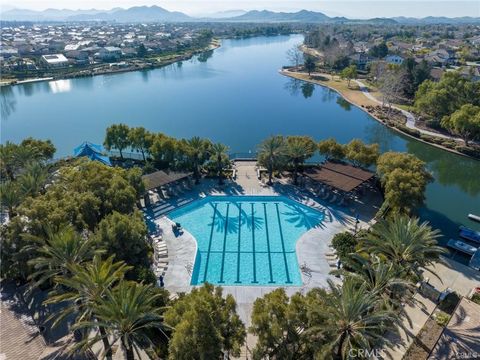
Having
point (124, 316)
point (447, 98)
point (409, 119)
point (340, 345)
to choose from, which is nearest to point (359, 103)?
point (409, 119)

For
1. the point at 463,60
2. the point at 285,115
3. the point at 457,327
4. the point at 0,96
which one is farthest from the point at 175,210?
the point at 463,60

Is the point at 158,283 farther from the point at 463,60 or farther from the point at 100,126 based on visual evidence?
the point at 463,60

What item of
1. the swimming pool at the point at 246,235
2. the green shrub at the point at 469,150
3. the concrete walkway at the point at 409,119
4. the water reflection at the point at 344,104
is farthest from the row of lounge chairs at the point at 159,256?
the water reflection at the point at 344,104

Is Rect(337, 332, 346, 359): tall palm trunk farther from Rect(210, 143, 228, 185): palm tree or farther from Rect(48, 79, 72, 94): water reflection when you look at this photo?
Rect(48, 79, 72, 94): water reflection

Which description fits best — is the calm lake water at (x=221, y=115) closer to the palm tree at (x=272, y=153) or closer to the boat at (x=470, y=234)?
the boat at (x=470, y=234)

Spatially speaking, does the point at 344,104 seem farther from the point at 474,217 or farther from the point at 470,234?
the point at 470,234

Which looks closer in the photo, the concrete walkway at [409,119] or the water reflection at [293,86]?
the concrete walkway at [409,119]
